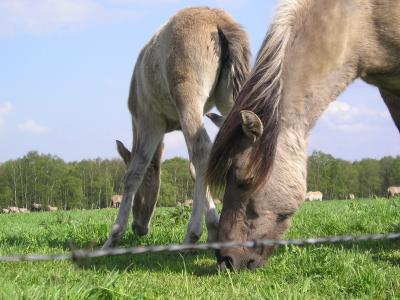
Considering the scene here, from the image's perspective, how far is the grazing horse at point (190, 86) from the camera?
4.94 m

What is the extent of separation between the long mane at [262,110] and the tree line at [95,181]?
214 feet

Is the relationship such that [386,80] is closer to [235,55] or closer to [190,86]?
[235,55]

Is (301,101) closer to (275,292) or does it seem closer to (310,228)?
(275,292)

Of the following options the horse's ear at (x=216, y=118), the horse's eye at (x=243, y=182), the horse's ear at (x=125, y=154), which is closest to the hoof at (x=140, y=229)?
the horse's ear at (x=125, y=154)

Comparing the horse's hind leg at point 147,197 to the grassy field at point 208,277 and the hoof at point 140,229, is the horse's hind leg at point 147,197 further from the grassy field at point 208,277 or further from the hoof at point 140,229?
the grassy field at point 208,277

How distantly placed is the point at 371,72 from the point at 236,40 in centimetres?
155

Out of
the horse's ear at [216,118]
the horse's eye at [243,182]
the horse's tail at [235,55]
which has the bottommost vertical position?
the horse's eye at [243,182]

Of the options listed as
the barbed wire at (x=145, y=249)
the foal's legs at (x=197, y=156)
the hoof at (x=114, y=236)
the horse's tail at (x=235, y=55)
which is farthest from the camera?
the hoof at (x=114, y=236)

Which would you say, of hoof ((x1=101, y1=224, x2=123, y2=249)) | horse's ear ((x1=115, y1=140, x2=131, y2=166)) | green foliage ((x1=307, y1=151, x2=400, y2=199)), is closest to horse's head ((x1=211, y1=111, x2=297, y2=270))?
hoof ((x1=101, y1=224, x2=123, y2=249))

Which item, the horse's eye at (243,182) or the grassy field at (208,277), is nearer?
the grassy field at (208,277)

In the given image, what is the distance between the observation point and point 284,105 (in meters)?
3.73

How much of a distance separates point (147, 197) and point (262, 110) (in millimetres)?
2957

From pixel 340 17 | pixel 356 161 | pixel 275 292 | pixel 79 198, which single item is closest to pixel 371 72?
pixel 340 17

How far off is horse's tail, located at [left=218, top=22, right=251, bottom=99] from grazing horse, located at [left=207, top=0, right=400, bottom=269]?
46.6 inches
